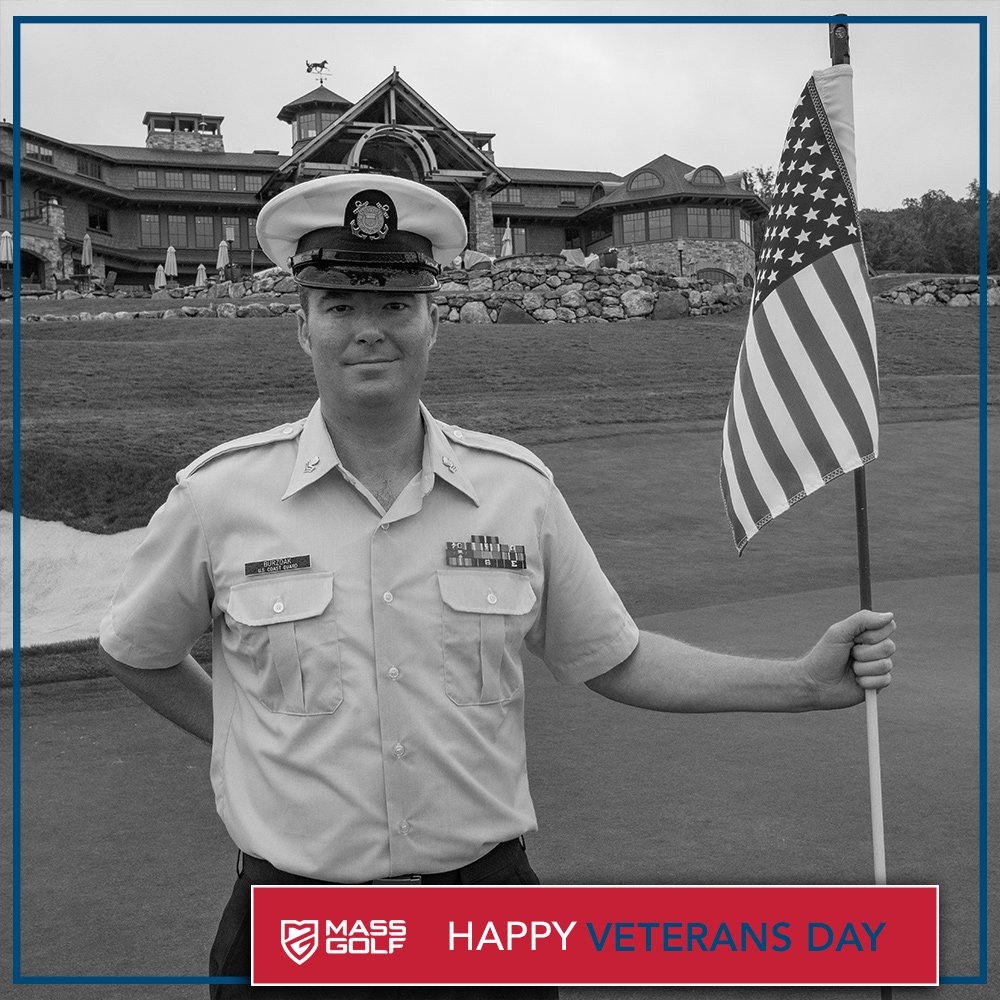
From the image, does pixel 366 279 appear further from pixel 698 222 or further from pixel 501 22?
pixel 698 222

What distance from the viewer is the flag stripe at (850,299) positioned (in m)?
2.27

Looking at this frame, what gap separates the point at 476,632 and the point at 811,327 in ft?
3.15

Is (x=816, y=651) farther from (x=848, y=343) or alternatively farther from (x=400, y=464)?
(x=400, y=464)

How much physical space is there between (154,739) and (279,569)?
304 cm

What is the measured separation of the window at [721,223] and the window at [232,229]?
11.5 metres

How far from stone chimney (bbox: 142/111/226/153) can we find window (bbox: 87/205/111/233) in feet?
7.40

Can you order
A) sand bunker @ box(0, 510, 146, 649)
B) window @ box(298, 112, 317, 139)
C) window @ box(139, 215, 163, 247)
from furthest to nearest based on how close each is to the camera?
window @ box(139, 215, 163, 247)
window @ box(298, 112, 317, 139)
sand bunker @ box(0, 510, 146, 649)

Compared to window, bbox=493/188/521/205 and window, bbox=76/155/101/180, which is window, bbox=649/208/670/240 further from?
window, bbox=76/155/101/180

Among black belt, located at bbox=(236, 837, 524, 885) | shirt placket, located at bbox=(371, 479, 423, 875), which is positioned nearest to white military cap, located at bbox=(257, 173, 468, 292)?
shirt placket, located at bbox=(371, 479, 423, 875)

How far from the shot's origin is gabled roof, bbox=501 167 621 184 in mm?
28230

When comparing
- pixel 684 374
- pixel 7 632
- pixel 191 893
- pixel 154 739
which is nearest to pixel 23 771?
pixel 154 739

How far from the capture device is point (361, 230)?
6.79 feet

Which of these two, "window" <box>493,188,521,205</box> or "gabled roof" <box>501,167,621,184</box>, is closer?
"gabled roof" <box>501,167,621,184</box>

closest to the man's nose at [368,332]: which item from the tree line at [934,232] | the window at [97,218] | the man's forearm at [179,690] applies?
the man's forearm at [179,690]
